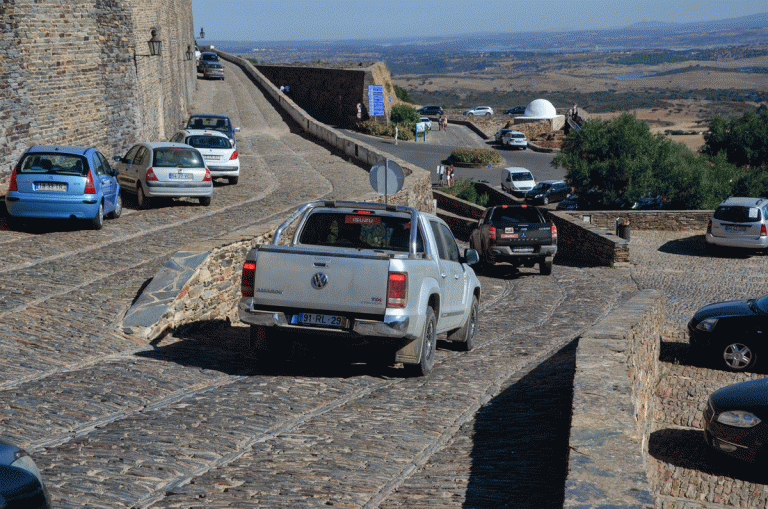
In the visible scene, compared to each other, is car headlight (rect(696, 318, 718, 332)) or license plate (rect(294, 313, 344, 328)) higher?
license plate (rect(294, 313, 344, 328))

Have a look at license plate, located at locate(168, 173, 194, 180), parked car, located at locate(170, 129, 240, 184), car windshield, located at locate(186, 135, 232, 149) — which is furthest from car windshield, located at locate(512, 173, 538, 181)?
license plate, located at locate(168, 173, 194, 180)

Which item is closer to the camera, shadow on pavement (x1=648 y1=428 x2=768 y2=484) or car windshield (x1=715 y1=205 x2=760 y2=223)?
shadow on pavement (x1=648 y1=428 x2=768 y2=484)

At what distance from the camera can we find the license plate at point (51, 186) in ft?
52.1

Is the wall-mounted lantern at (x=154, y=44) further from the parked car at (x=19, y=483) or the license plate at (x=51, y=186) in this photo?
the parked car at (x=19, y=483)

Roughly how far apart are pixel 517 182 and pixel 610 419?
137ft

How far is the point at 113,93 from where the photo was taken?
24453 mm

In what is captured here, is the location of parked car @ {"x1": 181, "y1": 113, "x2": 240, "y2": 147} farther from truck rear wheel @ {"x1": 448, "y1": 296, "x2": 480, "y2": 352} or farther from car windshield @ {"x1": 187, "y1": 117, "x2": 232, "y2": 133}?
truck rear wheel @ {"x1": 448, "y1": 296, "x2": 480, "y2": 352}

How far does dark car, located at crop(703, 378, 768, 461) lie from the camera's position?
8.66 meters

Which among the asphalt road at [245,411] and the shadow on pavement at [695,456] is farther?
the shadow on pavement at [695,456]

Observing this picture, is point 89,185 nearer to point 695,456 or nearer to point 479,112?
point 695,456

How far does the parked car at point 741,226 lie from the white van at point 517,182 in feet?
69.6

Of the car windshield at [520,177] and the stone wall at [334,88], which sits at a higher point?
the stone wall at [334,88]

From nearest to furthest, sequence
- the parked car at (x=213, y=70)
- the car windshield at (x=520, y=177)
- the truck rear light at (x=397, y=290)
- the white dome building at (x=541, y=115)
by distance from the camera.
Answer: the truck rear light at (x=397, y=290)
the car windshield at (x=520, y=177)
the parked car at (x=213, y=70)
the white dome building at (x=541, y=115)

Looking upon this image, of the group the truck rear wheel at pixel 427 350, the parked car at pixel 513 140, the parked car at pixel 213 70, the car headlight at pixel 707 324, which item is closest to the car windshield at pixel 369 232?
the truck rear wheel at pixel 427 350
